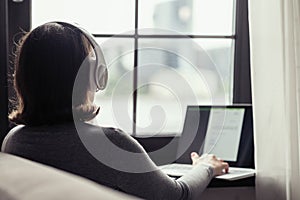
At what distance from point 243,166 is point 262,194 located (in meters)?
0.23

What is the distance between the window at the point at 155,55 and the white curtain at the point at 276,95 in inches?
18.4

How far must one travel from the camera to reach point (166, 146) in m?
2.26

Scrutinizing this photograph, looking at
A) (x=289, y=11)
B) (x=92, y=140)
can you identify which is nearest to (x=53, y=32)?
(x=92, y=140)

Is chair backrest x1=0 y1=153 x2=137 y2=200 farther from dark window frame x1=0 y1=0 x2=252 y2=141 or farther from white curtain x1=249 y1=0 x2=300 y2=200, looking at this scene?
dark window frame x1=0 y1=0 x2=252 y2=141

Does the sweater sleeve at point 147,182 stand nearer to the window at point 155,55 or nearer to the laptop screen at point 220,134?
the laptop screen at point 220,134

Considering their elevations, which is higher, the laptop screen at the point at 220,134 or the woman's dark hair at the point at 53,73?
the woman's dark hair at the point at 53,73

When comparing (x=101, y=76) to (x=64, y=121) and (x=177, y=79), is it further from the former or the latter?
(x=177, y=79)

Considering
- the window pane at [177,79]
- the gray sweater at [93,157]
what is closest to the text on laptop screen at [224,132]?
the window pane at [177,79]

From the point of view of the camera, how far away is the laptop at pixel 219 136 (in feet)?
6.87

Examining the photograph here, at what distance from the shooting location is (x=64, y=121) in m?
1.54

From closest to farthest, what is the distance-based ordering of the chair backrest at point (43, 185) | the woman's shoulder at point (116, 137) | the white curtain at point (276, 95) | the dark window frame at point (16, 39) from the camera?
the chair backrest at point (43, 185), the woman's shoulder at point (116, 137), the white curtain at point (276, 95), the dark window frame at point (16, 39)

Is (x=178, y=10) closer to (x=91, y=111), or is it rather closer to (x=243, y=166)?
(x=243, y=166)

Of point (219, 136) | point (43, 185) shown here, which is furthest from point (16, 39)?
point (43, 185)

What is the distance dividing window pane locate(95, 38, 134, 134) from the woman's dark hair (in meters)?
0.63
